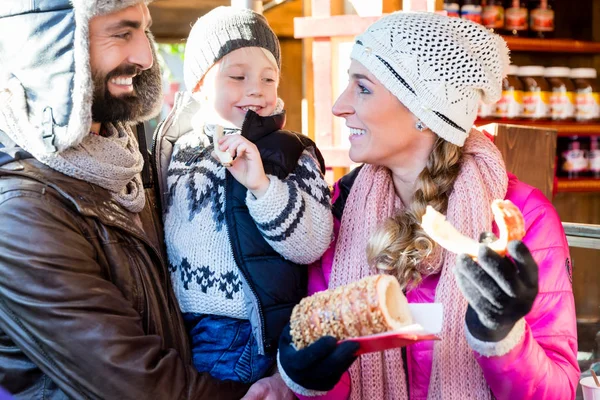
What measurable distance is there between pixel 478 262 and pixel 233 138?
0.85m

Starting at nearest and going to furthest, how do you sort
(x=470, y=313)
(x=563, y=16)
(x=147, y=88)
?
(x=470, y=313), (x=147, y=88), (x=563, y=16)

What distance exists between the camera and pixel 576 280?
109 inches

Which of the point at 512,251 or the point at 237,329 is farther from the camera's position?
the point at 237,329

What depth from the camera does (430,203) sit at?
2.21m

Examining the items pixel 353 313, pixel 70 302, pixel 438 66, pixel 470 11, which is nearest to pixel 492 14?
pixel 470 11

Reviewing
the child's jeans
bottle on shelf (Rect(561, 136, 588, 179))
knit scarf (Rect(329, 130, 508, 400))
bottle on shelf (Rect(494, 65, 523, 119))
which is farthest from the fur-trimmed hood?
bottle on shelf (Rect(561, 136, 588, 179))

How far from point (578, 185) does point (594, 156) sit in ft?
0.77

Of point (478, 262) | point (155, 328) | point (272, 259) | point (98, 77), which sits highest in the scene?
point (98, 77)

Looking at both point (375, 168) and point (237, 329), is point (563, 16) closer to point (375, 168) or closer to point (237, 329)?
point (375, 168)

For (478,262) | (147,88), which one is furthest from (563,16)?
(478,262)

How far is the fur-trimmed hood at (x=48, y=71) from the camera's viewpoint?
1888 mm

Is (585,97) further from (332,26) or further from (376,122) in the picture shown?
(376,122)

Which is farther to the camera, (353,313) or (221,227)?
(221,227)

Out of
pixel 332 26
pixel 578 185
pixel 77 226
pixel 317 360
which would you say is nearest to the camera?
pixel 317 360
